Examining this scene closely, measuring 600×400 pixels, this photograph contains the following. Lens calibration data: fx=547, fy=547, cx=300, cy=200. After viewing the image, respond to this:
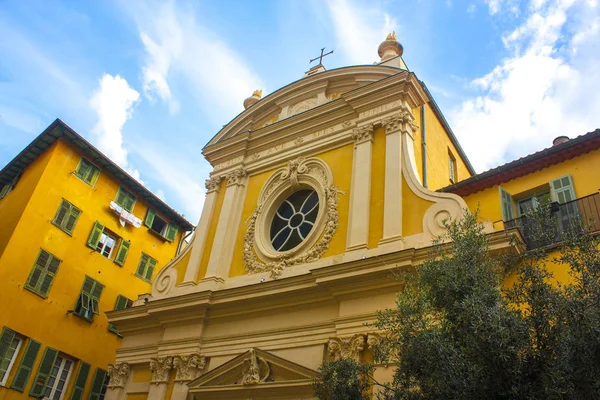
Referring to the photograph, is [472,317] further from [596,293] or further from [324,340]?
[324,340]

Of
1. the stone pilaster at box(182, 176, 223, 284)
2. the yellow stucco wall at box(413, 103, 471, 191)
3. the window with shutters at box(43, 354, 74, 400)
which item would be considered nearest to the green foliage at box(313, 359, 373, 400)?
the yellow stucco wall at box(413, 103, 471, 191)

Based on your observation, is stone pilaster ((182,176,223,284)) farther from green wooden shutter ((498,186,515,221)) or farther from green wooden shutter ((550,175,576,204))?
green wooden shutter ((550,175,576,204))

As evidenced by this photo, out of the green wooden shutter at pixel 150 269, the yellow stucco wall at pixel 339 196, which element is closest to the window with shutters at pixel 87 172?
the green wooden shutter at pixel 150 269

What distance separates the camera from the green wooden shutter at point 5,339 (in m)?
15.4

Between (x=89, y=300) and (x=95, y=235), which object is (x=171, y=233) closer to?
(x=95, y=235)

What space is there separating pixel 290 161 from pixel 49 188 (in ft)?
28.7

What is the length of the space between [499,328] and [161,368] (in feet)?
30.3

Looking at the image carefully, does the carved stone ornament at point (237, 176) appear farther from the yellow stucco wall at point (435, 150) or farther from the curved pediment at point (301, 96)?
the yellow stucco wall at point (435, 150)

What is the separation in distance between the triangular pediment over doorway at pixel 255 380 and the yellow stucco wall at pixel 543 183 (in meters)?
4.87

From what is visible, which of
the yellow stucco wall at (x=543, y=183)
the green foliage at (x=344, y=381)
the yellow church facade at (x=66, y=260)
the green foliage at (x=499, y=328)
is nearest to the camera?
the green foliage at (x=499, y=328)

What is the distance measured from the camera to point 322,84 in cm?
1573

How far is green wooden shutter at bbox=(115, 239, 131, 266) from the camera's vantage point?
20.1 m

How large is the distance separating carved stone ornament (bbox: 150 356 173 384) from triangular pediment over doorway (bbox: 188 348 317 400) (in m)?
0.86

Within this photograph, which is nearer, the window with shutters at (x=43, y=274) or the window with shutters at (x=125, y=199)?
the window with shutters at (x=43, y=274)
